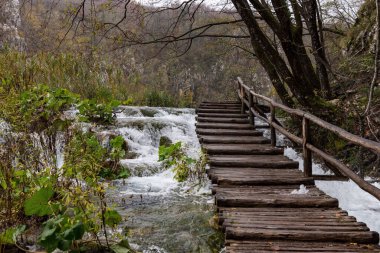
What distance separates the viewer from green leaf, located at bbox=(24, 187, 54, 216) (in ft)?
10.2

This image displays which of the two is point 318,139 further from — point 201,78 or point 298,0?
point 201,78

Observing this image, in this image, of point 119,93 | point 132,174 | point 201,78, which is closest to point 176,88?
point 201,78

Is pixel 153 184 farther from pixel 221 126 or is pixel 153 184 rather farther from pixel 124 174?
pixel 221 126

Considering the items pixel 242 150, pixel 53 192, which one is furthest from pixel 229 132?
pixel 53 192

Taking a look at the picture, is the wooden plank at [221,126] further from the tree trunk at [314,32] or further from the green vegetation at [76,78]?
the green vegetation at [76,78]

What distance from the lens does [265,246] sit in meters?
3.31

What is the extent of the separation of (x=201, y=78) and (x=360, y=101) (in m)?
21.0

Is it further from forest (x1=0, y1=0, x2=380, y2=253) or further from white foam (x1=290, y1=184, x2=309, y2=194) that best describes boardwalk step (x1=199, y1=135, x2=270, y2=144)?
white foam (x1=290, y1=184, x2=309, y2=194)

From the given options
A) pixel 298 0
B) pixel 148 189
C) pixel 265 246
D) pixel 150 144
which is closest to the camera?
pixel 265 246

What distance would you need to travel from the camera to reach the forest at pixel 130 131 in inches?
144

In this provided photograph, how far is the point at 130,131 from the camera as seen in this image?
31.0ft

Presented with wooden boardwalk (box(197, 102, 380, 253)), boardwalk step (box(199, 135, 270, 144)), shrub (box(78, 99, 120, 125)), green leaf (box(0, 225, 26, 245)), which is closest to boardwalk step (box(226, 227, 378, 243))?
wooden boardwalk (box(197, 102, 380, 253))

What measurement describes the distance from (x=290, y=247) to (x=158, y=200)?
281 cm

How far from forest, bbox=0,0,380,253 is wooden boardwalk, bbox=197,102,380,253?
0.41 metres
